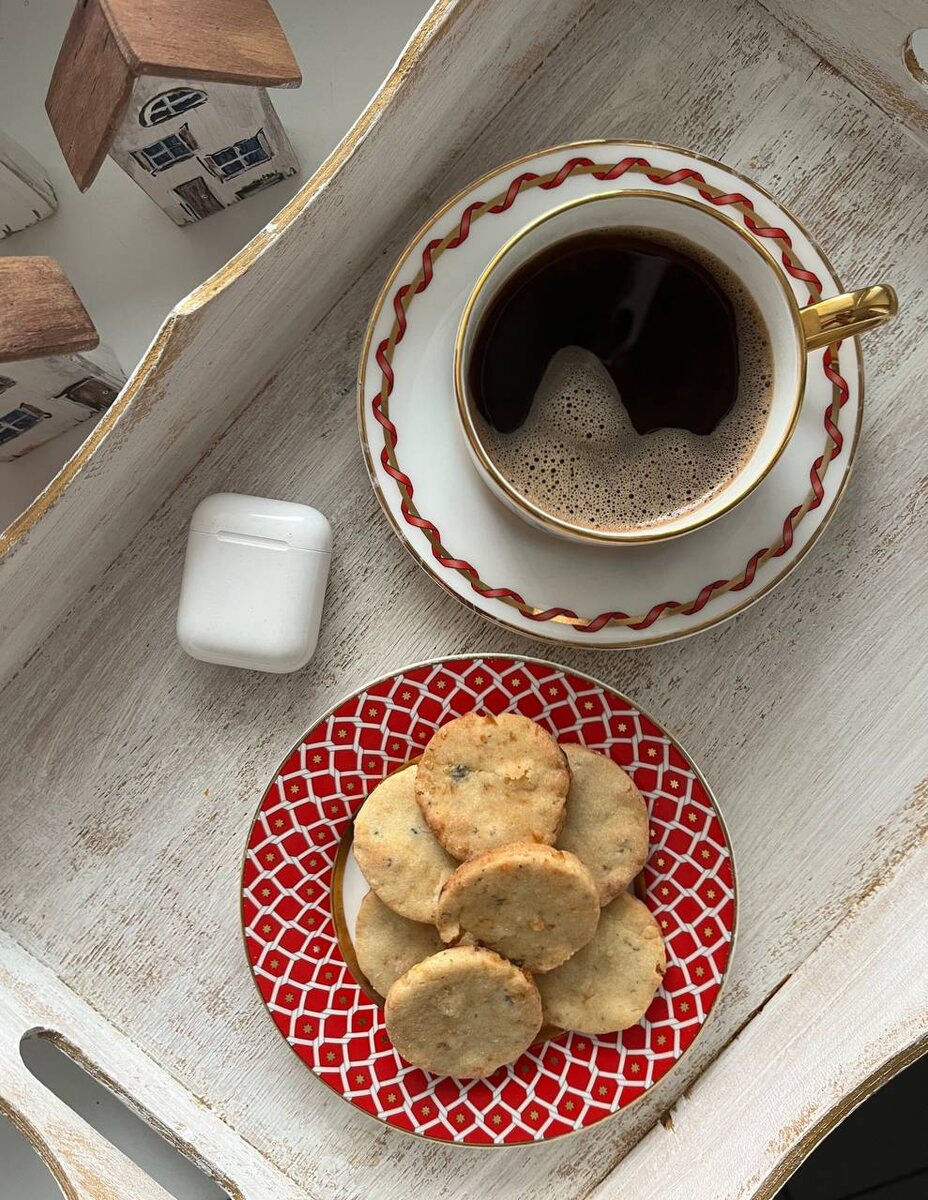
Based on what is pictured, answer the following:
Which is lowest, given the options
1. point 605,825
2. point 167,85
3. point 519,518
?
point 605,825

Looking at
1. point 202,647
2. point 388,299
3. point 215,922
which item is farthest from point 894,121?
point 215,922

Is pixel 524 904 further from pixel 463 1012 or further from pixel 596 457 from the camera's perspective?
pixel 596 457

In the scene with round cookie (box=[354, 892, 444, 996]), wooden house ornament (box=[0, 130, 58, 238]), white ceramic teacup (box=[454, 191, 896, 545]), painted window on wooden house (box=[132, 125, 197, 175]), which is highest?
white ceramic teacup (box=[454, 191, 896, 545])

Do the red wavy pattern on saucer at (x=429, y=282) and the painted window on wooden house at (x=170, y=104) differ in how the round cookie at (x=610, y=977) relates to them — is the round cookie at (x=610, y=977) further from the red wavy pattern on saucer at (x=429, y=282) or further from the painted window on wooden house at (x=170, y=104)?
the painted window on wooden house at (x=170, y=104)

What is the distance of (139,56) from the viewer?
695 mm

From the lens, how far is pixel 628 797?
844 mm

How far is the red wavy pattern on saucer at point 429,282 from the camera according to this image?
79cm

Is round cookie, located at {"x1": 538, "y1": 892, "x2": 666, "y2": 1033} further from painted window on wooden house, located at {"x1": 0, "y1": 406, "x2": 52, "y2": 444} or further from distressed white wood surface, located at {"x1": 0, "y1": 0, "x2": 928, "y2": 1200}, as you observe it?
painted window on wooden house, located at {"x1": 0, "y1": 406, "x2": 52, "y2": 444}

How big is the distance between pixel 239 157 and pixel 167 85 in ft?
0.48

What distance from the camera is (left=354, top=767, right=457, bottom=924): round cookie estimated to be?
32.9 inches

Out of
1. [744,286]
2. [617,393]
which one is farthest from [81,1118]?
[744,286]

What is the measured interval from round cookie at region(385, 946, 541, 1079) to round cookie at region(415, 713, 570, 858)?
0.30ft

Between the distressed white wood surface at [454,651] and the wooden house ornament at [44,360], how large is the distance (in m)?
0.11

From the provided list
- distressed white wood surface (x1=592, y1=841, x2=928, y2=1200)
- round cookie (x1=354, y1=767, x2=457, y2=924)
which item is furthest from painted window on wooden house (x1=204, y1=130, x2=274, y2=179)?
distressed white wood surface (x1=592, y1=841, x2=928, y2=1200)
